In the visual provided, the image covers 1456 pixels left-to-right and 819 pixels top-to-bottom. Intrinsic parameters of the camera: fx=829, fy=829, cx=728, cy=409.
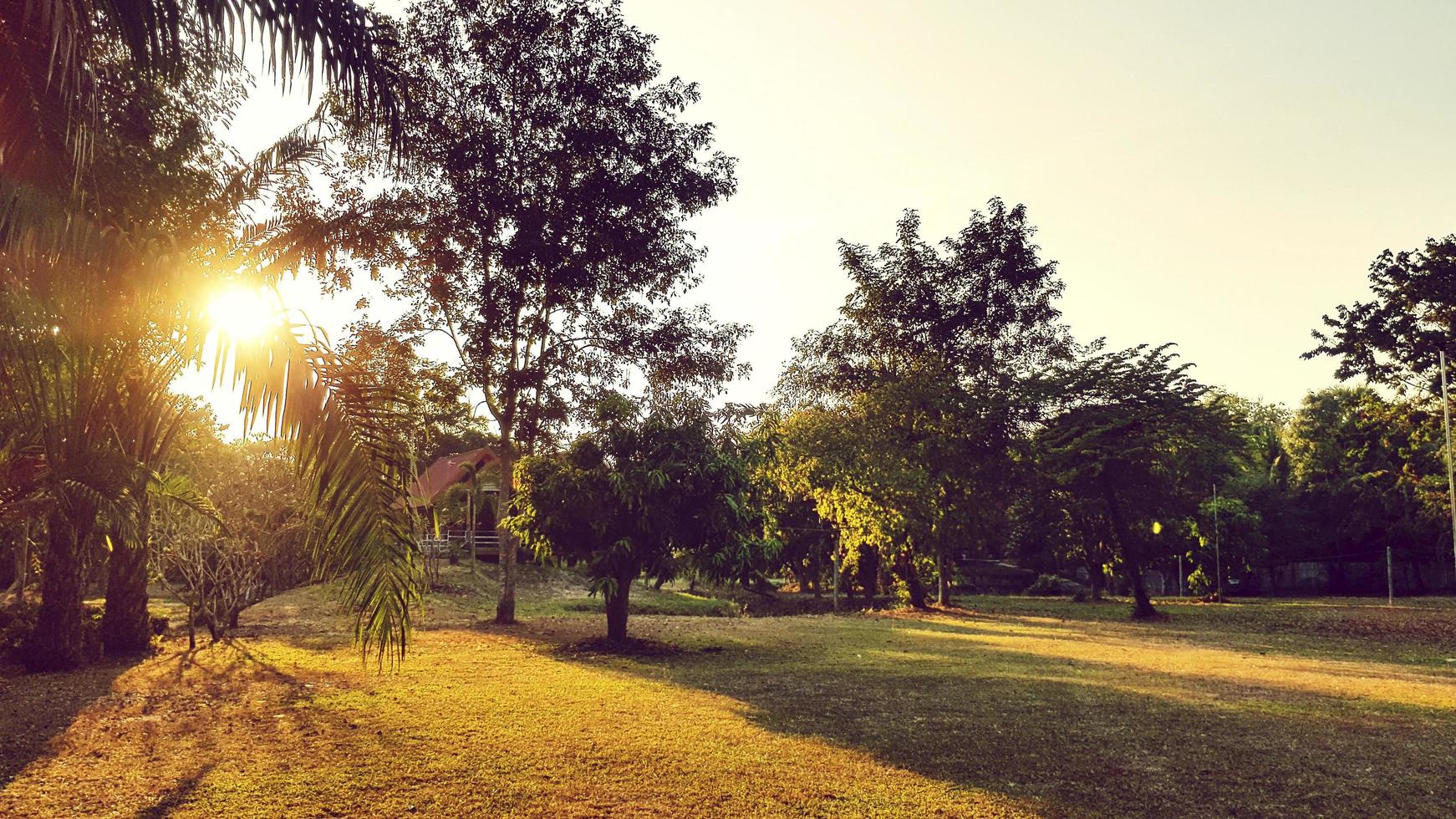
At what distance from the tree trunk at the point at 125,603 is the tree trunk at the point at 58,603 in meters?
1.56

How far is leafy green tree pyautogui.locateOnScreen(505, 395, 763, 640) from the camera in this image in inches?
555

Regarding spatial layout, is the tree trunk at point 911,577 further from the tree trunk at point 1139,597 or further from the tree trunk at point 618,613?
the tree trunk at point 618,613

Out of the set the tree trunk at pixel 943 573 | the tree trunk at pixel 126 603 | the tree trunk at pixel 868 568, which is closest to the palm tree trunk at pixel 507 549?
the tree trunk at pixel 126 603

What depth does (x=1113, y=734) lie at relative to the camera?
26.7 feet

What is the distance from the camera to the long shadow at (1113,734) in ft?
20.1

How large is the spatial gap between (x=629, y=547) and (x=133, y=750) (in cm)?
781

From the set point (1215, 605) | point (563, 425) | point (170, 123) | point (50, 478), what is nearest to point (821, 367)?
point (563, 425)

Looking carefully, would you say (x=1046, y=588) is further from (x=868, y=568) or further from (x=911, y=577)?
(x=911, y=577)

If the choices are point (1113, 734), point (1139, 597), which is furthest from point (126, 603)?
point (1139, 597)

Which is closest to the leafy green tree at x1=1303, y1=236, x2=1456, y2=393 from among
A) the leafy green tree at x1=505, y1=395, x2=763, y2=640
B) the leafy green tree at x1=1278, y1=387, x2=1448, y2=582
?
the leafy green tree at x1=1278, y1=387, x2=1448, y2=582

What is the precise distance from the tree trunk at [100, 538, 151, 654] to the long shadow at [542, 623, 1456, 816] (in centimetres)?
800

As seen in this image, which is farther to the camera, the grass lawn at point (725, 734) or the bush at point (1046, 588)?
the bush at point (1046, 588)

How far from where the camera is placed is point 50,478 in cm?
1004

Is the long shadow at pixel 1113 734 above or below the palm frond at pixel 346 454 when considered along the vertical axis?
below
